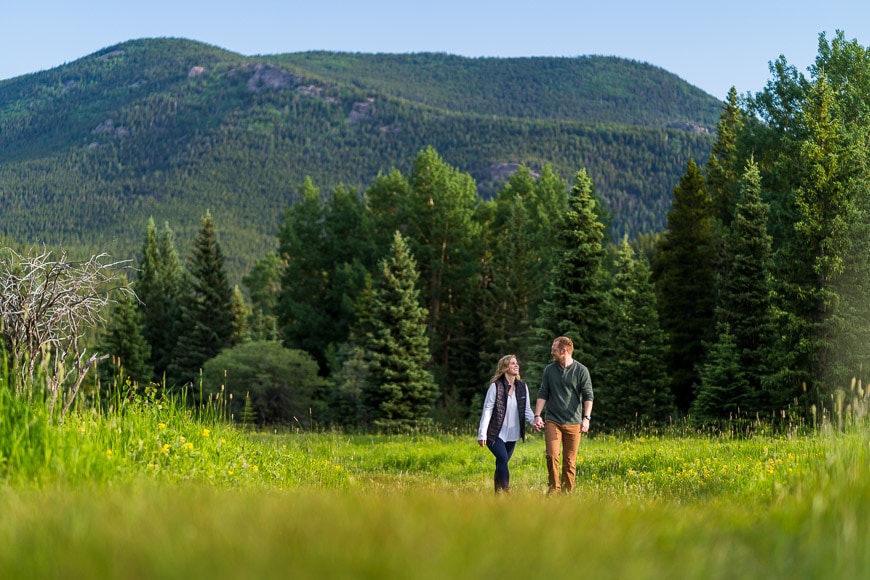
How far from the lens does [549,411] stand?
11641 millimetres

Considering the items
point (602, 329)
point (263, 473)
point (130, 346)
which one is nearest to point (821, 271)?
point (602, 329)

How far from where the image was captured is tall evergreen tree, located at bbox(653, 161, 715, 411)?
4228 cm

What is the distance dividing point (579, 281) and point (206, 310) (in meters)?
37.8

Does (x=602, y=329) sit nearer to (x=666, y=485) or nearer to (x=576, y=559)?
(x=666, y=485)

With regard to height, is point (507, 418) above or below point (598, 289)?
below

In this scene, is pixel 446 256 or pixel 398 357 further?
pixel 446 256

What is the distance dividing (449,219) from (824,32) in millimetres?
25732

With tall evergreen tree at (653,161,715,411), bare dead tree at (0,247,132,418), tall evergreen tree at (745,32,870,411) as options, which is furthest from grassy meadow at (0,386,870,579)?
tall evergreen tree at (653,161,715,411)

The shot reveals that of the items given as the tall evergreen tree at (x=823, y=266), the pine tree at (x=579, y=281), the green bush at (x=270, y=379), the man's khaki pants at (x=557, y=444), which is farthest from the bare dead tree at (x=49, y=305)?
the green bush at (x=270, y=379)

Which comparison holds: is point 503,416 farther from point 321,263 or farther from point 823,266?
point 321,263

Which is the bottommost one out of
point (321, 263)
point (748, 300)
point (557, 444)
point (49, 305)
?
point (557, 444)

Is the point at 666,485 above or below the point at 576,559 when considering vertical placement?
below

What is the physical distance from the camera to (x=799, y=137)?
39.9 metres

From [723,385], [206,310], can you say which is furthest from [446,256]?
[723,385]
